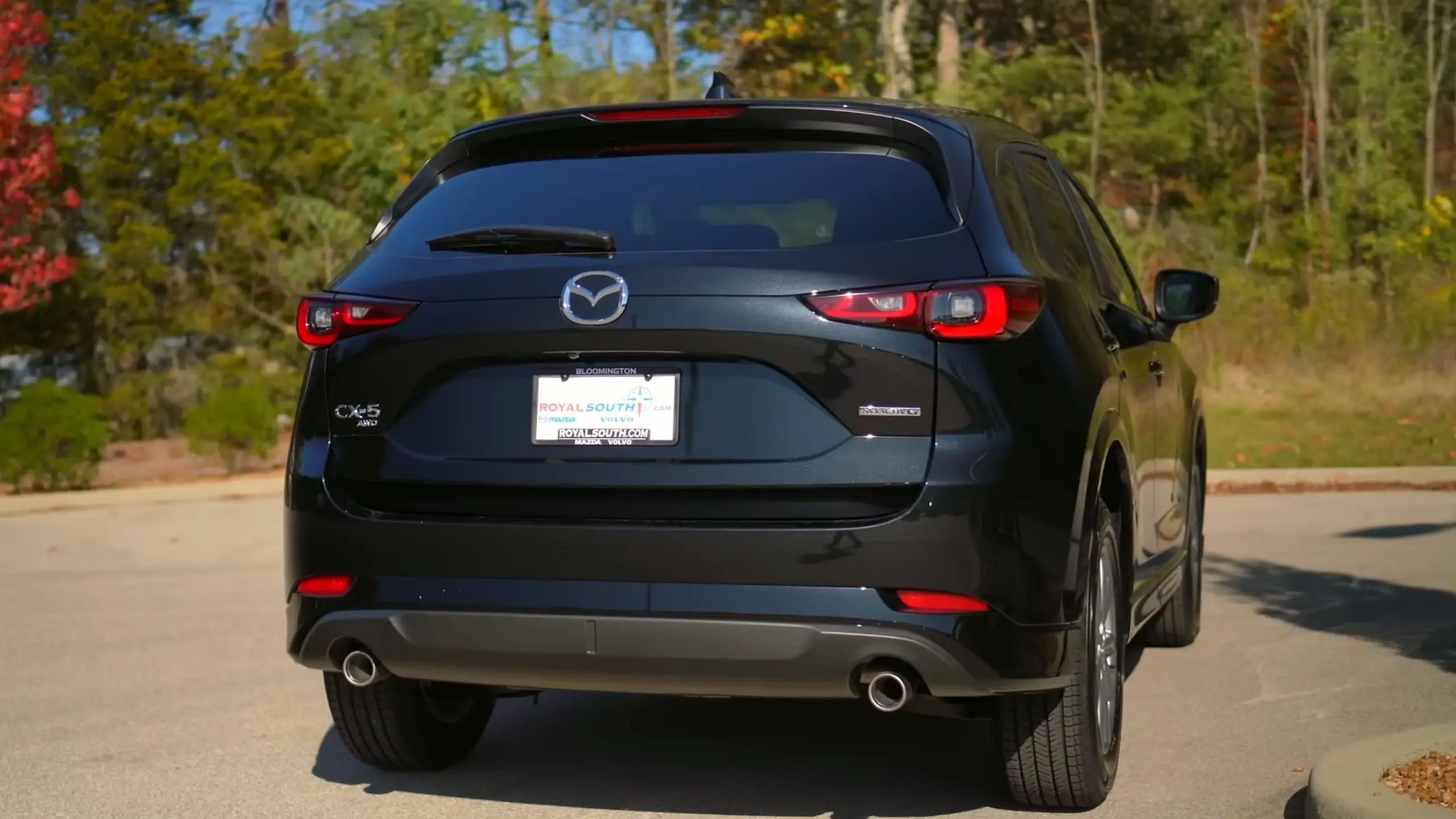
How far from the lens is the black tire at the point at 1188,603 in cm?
777

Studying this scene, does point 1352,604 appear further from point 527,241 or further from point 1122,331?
point 527,241

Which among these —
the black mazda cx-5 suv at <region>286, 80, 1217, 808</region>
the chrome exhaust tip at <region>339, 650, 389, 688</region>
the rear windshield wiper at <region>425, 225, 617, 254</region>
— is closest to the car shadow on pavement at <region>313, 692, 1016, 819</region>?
the black mazda cx-5 suv at <region>286, 80, 1217, 808</region>

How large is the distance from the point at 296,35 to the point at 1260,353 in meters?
15.8

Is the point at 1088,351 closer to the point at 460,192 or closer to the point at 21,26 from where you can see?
the point at 460,192

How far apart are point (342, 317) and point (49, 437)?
13.3m

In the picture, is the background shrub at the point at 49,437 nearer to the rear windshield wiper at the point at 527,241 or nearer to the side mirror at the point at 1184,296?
the side mirror at the point at 1184,296

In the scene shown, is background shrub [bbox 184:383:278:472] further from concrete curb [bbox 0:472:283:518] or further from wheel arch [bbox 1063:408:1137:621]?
wheel arch [bbox 1063:408:1137:621]

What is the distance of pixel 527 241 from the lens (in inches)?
187

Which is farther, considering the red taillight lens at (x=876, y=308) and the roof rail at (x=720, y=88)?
the roof rail at (x=720, y=88)

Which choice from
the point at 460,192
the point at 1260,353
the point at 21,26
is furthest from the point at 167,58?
the point at 460,192

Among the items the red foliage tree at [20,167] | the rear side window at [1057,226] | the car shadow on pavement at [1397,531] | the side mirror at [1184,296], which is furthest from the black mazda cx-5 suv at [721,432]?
the red foliage tree at [20,167]

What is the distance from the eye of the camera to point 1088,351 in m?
5.02

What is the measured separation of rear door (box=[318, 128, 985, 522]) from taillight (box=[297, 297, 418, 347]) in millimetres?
32

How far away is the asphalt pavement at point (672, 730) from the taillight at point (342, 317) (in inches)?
52.1
